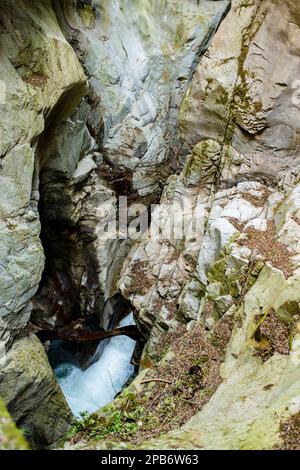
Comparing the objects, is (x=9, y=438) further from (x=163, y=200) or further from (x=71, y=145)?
(x=163, y=200)

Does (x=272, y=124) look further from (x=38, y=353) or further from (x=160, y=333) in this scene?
(x=38, y=353)

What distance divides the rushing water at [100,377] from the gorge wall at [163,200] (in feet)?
7.52

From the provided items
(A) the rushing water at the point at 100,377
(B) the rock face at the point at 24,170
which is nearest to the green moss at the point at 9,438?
(B) the rock face at the point at 24,170

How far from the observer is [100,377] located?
671 inches

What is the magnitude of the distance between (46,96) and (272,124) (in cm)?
810

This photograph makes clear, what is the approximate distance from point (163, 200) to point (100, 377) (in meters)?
7.87

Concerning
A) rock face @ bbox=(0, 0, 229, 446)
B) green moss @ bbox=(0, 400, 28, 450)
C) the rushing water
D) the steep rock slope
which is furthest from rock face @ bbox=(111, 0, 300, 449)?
green moss @ bbox=(0, 400, 28, 450)

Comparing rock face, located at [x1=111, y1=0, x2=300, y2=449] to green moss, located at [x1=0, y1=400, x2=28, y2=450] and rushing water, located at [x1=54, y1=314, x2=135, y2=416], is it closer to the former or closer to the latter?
rushing water, located at [x1=54, y1=314, x2=135, y2=416]

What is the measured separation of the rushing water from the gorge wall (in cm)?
229

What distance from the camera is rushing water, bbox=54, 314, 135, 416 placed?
16.1 m

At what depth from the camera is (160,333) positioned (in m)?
13.6

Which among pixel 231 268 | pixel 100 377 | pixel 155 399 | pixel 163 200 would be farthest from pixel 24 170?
pixel 100 377

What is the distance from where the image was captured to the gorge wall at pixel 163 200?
820cm
